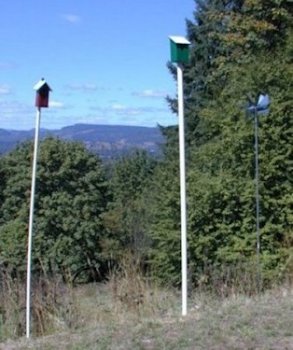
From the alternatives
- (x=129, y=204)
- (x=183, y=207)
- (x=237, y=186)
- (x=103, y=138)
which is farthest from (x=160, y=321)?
(x=103, y=138)

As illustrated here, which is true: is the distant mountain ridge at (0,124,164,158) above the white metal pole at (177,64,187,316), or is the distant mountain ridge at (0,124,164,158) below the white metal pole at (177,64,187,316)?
above

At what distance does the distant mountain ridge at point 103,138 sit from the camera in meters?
42.7

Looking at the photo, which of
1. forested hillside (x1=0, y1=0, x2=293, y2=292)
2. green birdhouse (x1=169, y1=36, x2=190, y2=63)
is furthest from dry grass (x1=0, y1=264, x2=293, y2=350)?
green birdhouse (x1=169, y1=36, x2=190, y2=63)

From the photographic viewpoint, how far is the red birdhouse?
318 inches

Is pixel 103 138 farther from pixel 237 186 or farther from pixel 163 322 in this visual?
pixel 163 322

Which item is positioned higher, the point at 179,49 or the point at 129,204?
the point at 179,49

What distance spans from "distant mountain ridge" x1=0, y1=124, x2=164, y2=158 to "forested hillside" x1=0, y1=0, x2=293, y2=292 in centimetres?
234

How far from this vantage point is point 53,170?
38.8 metres

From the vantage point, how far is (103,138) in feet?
227

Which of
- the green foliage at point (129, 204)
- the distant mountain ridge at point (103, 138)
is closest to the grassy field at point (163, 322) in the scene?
the distant mountain ridge at point (103, 138)

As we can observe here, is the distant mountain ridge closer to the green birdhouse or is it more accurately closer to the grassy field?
the grassy field

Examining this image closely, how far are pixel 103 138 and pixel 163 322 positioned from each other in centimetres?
6300

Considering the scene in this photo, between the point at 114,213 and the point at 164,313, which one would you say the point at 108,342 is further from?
the point at 114,213

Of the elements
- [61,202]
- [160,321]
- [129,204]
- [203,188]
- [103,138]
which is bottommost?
[129,204]
